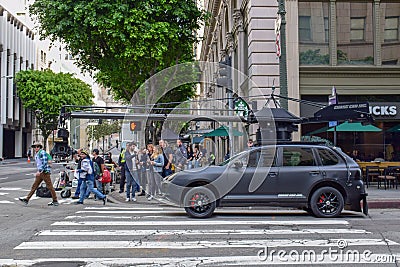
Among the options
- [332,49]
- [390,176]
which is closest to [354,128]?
[390,176]

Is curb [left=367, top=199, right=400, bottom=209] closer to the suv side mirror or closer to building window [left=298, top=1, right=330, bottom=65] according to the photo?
the suv side mirror

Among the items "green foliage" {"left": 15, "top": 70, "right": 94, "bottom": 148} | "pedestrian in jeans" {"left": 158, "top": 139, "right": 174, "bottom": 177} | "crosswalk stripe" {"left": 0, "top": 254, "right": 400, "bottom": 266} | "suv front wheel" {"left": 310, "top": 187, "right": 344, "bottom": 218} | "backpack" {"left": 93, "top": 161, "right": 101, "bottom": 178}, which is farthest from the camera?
"green foliage" {"left": 15, "top": 70, "right": 94, "bottom": 148}

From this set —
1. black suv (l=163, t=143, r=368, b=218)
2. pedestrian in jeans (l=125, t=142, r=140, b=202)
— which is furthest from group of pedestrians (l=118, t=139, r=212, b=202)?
black suv (l=163, t=143, r=368, b=218)

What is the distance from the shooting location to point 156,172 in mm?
16875

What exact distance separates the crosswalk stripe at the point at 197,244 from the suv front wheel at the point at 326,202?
285 centimetres

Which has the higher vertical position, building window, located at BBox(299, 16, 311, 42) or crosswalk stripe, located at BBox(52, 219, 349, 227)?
building window, located at BBox(299, 16, 311, 42)

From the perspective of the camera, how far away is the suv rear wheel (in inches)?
462

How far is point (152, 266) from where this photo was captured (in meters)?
7.18

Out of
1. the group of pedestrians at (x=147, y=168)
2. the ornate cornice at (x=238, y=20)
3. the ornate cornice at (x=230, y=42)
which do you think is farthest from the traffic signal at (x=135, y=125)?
the ornate cornice at (x=230, y=42)

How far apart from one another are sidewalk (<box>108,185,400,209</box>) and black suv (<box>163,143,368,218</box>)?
9.50 ft

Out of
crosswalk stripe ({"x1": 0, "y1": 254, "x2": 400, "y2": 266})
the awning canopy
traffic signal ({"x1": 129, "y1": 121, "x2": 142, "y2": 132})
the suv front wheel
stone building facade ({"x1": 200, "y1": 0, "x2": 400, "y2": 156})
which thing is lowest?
crosswalk stripe ({"x1": 0, "y1": 254, "x2": 400, "y2": 266})

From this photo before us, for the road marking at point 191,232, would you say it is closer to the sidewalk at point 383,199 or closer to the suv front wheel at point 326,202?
the suv front wheel at point 326,202

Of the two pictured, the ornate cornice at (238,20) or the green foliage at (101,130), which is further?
the green foliage at (101,130)

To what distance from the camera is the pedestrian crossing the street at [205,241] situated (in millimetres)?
7598
